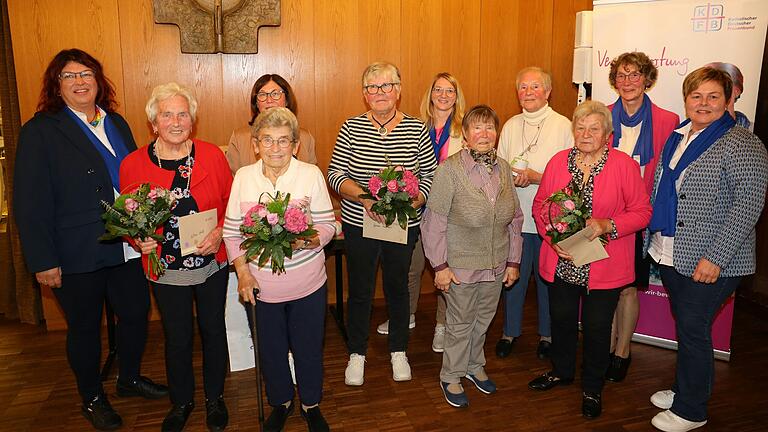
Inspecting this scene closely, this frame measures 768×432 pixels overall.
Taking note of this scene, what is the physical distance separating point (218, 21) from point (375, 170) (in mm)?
2014

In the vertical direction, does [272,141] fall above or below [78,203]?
above

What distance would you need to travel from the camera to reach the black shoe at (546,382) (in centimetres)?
355

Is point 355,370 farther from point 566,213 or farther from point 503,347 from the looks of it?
point 566,213

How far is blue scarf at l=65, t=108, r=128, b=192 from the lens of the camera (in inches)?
121

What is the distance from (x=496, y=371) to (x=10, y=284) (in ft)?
12.9

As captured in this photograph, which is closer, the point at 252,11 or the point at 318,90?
the point at 252,11

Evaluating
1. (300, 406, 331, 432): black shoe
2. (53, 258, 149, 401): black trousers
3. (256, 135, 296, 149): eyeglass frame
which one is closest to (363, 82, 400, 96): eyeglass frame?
(256, 135, 296, 149): eyeglass frame

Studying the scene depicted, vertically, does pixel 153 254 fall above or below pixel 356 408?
above

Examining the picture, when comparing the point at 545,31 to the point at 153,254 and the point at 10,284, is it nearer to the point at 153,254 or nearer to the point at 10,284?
the point at 153,254

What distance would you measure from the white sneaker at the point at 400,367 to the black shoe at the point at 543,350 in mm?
932

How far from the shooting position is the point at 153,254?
8.98ft

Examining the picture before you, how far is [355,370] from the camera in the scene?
362 centimetres

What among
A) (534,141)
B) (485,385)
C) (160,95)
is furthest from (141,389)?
(534,141)

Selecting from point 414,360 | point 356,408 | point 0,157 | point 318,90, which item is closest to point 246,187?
point 356,408
